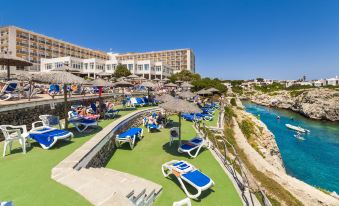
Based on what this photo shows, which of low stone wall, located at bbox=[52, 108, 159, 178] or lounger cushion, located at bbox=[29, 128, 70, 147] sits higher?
lounger cushion, located at bbox=[29, 128, 70, 147]

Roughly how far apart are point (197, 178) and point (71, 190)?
130 inches

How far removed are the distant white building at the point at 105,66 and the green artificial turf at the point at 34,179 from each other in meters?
58.5

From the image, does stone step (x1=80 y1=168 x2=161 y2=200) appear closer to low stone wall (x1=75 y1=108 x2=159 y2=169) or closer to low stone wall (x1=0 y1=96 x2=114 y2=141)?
low stone wall (x1=75 y1=108 x2=159 y2=169)

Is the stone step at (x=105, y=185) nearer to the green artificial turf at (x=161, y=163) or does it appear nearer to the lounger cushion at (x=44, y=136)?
the green artificial turf at (x=161, y=163)

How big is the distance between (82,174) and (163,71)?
2707 inches

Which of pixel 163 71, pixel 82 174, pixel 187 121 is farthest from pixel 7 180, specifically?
pixel 163 71

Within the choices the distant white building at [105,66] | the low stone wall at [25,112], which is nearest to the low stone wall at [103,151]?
the low stone wall at [25,112]

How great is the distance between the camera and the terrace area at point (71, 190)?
407cm

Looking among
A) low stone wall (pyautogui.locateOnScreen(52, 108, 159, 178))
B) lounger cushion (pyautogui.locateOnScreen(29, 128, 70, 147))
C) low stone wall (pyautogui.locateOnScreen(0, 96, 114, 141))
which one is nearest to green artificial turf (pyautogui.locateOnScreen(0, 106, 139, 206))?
lounger cushion (pyautogui.locateOnScreen(29, 128, 70, 147))

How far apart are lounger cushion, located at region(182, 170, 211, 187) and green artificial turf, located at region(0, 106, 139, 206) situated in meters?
2.82

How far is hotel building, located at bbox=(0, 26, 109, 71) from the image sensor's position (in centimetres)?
6088

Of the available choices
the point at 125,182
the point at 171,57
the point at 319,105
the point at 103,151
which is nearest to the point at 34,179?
the point at 125,182

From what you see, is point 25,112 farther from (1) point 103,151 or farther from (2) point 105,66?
(2) point 105,66

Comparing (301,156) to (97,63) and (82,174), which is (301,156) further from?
(97,63)
